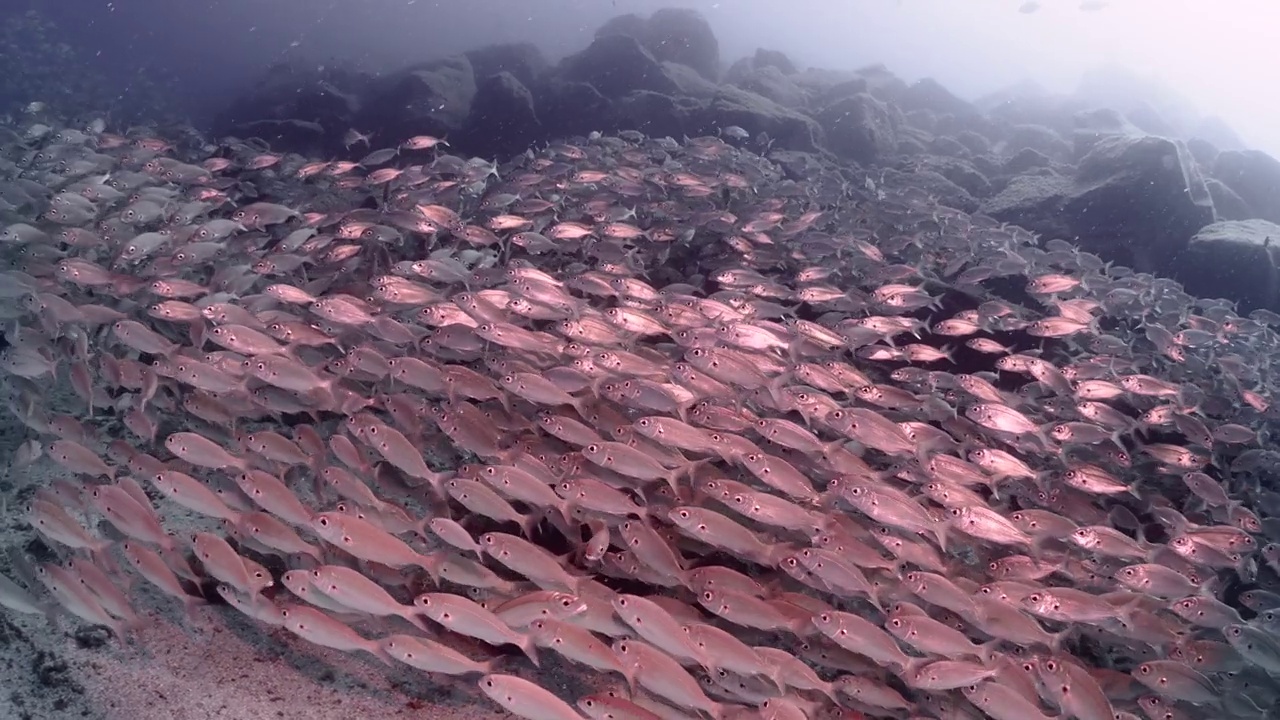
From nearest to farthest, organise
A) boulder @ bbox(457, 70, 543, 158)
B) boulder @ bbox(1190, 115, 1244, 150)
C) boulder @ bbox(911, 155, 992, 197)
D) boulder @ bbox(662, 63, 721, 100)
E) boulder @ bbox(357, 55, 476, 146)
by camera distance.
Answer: boulder @ bbox(911, 155, 992, 197) → boulder @ bbox(357, 55, 476, 146) → boulder @ bbox(457, 70, 543, 158) → boulder @ bbox(662, 63, 721, 100) → boulder @ bbox(1190, 115, 1244, 150)

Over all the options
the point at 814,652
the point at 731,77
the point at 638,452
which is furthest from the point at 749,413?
the point at 731,77

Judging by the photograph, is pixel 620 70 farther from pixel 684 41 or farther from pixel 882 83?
pixel 882 83

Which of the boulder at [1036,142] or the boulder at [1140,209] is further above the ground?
the boulder at [1036,142]

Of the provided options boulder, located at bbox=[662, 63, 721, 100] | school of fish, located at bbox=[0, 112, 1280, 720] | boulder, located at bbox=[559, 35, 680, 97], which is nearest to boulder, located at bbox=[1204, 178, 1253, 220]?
boulder, located at bbox=[662, 63, 721, 100]

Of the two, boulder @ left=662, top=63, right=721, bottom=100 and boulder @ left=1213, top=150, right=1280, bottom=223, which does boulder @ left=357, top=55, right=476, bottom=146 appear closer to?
boulder @ left=662, top=63, right=721, bottom=100

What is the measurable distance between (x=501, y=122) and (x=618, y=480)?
18049 millimetres

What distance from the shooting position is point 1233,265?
14.1 m

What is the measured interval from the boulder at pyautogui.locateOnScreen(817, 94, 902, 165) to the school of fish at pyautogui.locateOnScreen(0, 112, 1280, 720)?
1373 cm

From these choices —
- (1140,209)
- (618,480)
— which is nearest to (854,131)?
(1140,209)

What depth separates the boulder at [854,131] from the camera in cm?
2103

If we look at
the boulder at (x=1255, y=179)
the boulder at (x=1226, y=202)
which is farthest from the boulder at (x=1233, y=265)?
the boulder at (x=1255, y=179)

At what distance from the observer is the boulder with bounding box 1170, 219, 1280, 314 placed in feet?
45.5

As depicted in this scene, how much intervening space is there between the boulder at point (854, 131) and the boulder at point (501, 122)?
9.31 meters

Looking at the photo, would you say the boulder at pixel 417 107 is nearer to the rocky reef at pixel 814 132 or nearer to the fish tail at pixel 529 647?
the rocky reef at pixel 814 132
